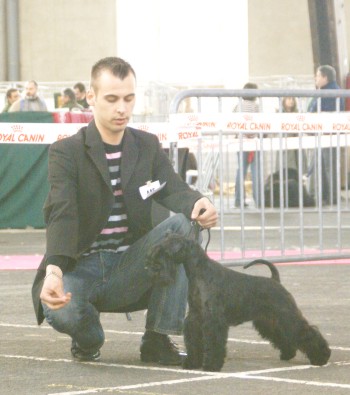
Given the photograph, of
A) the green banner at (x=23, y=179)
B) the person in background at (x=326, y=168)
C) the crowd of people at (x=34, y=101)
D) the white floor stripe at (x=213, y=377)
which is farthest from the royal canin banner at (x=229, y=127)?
the crowd of people at (x=34, y=101)

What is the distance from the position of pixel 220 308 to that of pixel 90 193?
76 cm

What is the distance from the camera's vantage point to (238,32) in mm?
28219

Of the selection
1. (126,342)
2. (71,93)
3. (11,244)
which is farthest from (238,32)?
(126,342)

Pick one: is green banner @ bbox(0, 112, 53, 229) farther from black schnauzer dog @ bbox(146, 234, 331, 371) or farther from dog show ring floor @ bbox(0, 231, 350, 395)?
black schnauzer dog @ bbox(146, 234, 331, 371)

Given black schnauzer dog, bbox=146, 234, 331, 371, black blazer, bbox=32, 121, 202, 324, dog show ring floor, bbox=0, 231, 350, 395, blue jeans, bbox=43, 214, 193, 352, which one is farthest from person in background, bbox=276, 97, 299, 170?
black schnauzer dog, bbox=146, 234, 331, 371

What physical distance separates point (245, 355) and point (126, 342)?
694mm

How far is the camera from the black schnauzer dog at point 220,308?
535 cm

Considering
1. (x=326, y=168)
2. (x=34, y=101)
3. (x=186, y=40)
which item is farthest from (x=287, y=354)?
(x=186, y=40)

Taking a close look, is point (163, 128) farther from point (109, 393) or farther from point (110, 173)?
point (109, 393)

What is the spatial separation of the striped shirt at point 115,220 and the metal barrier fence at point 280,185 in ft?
9.83

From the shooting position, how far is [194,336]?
17.8 feet

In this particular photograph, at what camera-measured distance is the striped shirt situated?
578 centimetres

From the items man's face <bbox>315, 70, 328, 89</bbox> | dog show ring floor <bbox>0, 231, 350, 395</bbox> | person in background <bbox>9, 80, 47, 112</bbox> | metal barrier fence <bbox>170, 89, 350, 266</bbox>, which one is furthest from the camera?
person in background <bbox>9, 80, 47, 112</bbox>

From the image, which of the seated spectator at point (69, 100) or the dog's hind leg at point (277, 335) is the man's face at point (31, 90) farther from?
the dog's hind leg at point (277, 335)
